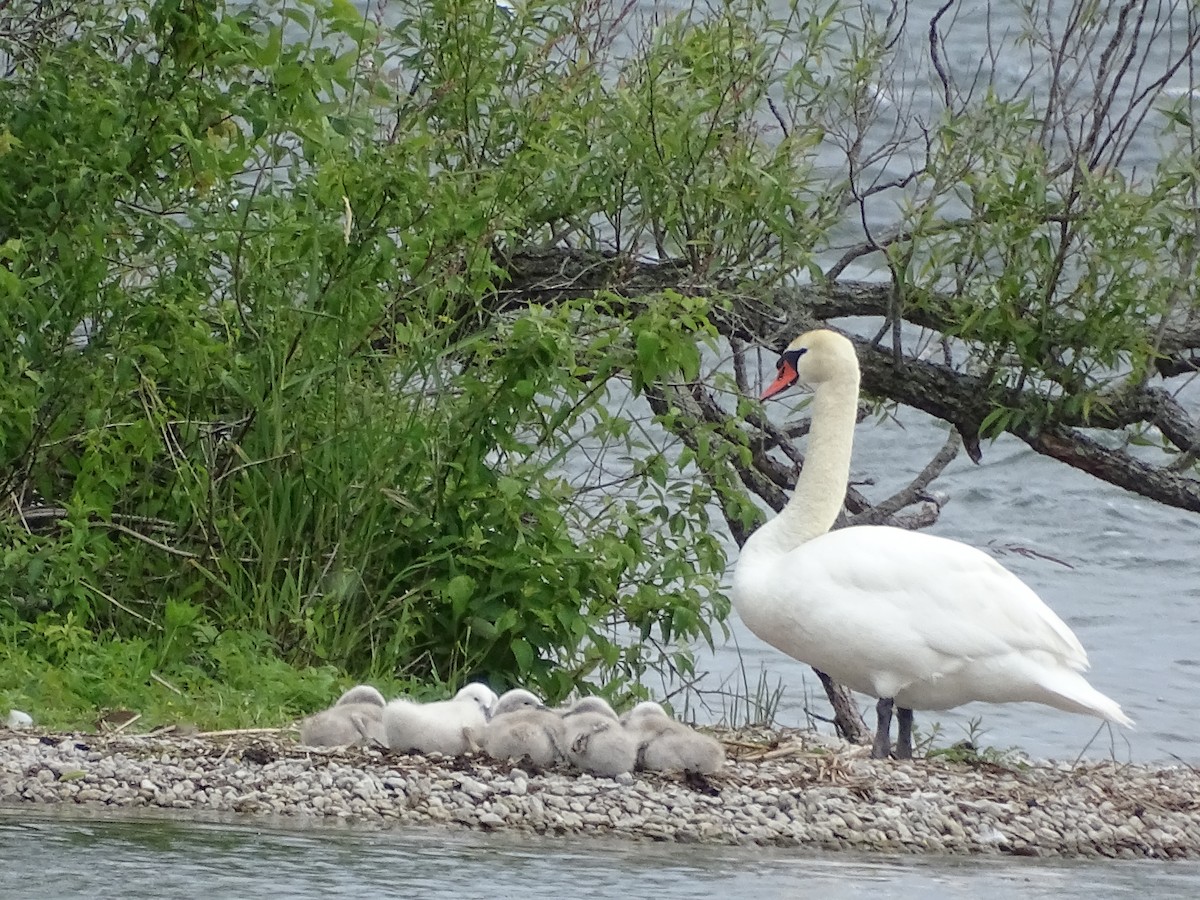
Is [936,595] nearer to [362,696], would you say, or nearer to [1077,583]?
[362,696]

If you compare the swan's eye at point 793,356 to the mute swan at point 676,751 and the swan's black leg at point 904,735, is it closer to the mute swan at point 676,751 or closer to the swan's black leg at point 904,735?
the swan's black leg at point 904,735

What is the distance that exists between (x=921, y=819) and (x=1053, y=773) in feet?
4.65

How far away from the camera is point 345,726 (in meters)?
6.71

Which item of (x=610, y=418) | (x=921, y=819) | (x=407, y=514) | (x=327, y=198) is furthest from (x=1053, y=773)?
(x=327, y=198)

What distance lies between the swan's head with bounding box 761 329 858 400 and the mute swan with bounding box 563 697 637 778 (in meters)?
2.19

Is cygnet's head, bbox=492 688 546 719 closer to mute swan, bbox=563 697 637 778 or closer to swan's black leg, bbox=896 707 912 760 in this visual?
mute swan, bbox=563 697 637 778

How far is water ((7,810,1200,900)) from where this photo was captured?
5109 millimetres

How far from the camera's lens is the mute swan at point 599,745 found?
6504 mm

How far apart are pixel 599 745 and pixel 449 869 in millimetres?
1172

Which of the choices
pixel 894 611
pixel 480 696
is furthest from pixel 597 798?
pixel 894 611

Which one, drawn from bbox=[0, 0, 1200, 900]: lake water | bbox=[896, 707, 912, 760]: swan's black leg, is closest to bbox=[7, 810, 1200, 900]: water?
bbox=[0, 0, 1200, 900]: lake water

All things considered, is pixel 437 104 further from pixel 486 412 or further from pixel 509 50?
pixel 486 412

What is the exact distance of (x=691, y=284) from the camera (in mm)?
9039

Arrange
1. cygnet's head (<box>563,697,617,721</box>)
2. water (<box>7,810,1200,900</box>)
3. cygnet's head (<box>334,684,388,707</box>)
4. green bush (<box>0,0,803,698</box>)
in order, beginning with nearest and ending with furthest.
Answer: water (<box>7,810,1200,900</box>) < cygnet's head (<box>563,697,617,721</box>) < cygnet's head (<box>334,684,388,707</box>) < green bush (<box>0,0,803,698</box>)
